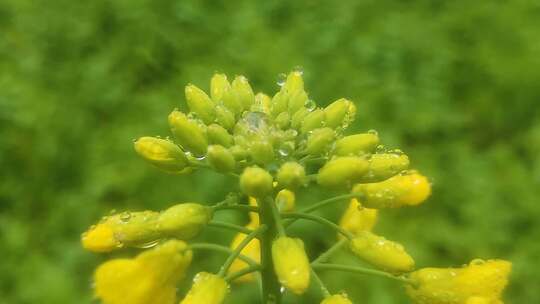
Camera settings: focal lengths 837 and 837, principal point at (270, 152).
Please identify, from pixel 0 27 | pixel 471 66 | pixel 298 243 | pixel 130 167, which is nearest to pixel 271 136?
pixel 298 243

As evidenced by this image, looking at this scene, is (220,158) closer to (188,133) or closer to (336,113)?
(188,133)

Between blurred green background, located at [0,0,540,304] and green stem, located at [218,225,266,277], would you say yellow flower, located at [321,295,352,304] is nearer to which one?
green stem, located at [218,225,266,277]

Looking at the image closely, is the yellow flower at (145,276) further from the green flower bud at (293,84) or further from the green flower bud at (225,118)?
the green flower bud at (293,84)

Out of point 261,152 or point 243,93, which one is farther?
point 243,93

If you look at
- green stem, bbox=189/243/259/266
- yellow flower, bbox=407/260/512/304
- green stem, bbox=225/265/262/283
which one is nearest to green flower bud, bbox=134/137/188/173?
green stem, bbox=189/243/259/266

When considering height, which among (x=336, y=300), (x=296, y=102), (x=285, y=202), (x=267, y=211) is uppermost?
(x=296, y=102)

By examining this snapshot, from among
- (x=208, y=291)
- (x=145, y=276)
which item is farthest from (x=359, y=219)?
(x=145, y=276)
